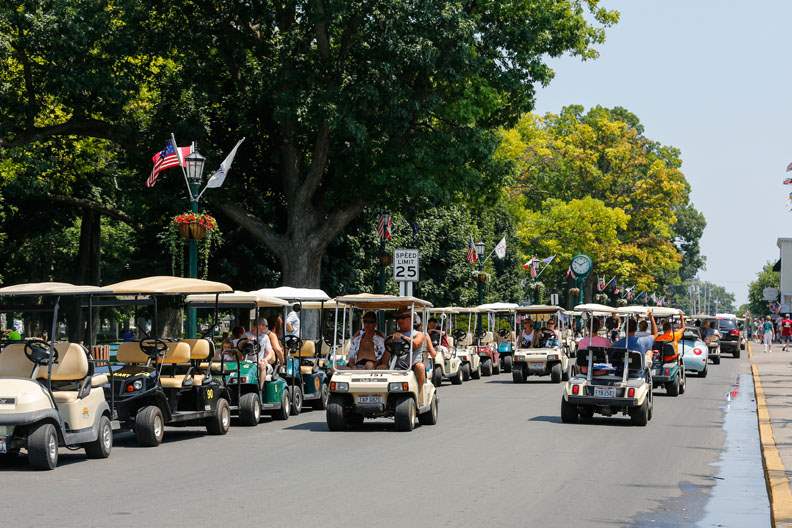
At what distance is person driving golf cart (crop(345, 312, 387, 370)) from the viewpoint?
69.5 feet

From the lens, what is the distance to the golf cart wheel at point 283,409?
23.3 meters

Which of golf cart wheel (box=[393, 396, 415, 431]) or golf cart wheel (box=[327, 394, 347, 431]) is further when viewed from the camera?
golf cart wheel (box=[327, 394, 347, 431])

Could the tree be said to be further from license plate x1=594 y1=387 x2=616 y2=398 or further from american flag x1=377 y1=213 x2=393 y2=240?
license plate x1=594 y1=387 x2=616 y2=398

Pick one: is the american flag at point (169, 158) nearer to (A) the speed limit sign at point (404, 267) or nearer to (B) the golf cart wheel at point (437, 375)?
(A) the speed limit sign at point (404, 267)

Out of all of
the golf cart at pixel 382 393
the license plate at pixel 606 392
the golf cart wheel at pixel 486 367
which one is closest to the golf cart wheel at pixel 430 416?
the golf cart at pixel 382 393

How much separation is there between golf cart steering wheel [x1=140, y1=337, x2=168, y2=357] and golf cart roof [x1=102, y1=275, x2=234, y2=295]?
723 millimetres

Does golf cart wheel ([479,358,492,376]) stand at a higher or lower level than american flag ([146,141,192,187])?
lower

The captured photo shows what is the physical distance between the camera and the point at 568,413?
22453mm

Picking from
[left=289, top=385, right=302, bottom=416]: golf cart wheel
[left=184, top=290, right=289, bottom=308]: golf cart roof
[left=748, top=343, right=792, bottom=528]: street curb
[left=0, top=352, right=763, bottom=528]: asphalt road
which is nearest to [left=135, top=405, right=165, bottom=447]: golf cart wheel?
[left=0, top=352, right=763, bottom=528]: asphalt road

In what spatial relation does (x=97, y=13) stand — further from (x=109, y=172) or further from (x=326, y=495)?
(x=326, y=495)

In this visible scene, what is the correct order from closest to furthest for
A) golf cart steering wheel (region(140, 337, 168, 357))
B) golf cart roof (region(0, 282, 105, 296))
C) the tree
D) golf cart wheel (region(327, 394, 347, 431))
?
golf cart roof (region(0, 282, 105, 296)), golf cart steering wheel (region(140, 337, 168, 357)), golf cart wheel (region(327, 394, 347, 431)), the tree

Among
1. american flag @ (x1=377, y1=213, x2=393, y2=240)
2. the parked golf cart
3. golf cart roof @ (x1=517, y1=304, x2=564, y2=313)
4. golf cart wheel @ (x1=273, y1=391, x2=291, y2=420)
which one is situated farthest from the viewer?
american flag @ (x1=377, y1=213, x2=393, y2=240)

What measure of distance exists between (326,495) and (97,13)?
26982mm

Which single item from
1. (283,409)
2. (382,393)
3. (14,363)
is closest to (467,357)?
(283,409)
